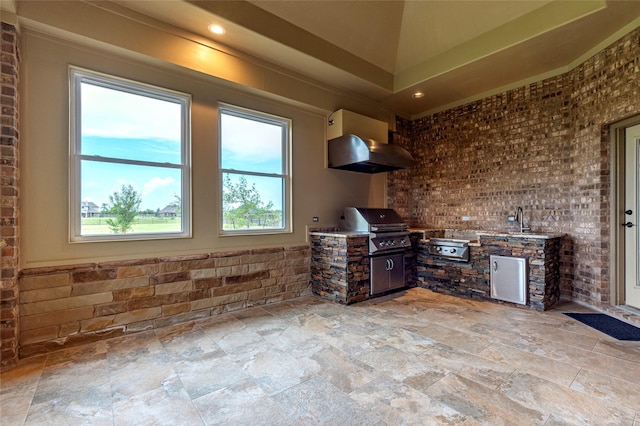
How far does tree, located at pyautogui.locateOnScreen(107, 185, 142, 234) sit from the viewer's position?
2.93m

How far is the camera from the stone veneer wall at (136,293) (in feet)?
8.36

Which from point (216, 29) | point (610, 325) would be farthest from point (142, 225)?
point (610, 325)

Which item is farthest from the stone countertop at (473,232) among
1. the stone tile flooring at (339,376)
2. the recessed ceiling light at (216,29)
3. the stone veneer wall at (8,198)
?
the stone veneer wall at (8,198)

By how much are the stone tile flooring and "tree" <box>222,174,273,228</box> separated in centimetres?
123

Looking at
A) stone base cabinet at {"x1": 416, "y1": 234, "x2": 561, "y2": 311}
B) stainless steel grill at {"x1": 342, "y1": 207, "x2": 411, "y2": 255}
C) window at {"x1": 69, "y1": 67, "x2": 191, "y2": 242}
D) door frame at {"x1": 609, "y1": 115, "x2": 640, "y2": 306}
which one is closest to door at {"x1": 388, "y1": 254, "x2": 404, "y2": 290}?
stainless steel grill at {"x1": 342, "y1": 207, "x2": 411, "y2": 255}

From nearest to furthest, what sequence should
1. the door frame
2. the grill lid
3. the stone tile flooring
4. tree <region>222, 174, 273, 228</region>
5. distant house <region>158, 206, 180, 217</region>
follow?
the stone tile flooring, distant house <region>158, 206, 180, 217</region>, the door frame, tree <region>222, 174, 273, 228</region>, the grill lid

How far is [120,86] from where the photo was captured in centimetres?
298

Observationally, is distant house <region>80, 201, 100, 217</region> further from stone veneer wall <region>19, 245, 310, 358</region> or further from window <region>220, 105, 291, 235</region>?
window <region>220, 105, 291, 235</region>

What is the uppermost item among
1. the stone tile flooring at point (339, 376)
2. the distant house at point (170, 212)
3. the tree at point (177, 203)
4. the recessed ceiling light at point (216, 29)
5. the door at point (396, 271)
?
the recessed ceiling light at point (216, 29)

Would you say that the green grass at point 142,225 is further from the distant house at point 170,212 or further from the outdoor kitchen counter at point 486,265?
the outdoor kitchen counter at point 486,265

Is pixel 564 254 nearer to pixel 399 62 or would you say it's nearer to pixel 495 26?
pixel 495 26

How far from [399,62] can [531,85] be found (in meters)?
1.86

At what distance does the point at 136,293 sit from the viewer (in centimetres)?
297

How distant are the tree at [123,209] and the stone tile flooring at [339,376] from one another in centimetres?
106
